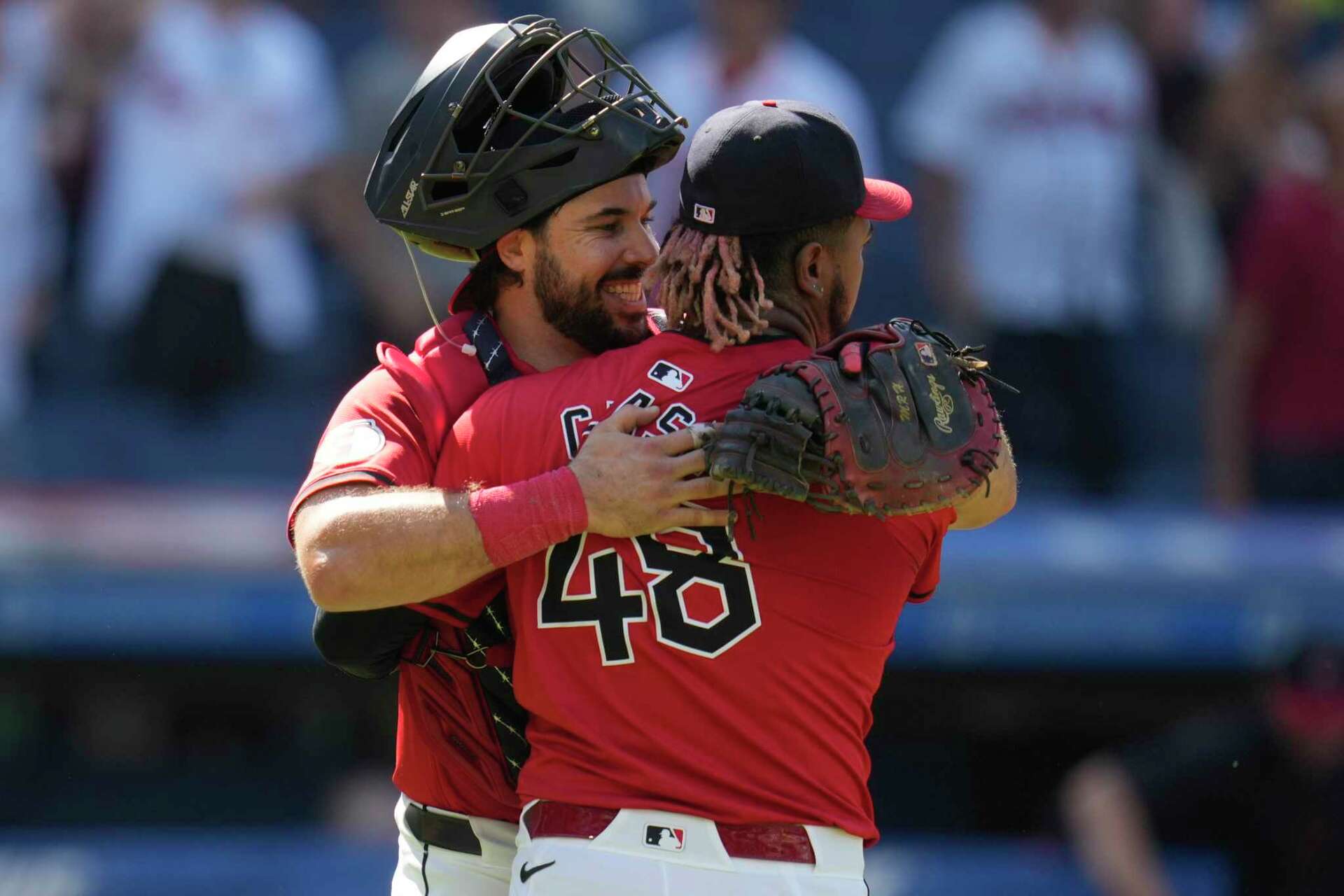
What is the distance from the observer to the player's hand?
7.21 feet

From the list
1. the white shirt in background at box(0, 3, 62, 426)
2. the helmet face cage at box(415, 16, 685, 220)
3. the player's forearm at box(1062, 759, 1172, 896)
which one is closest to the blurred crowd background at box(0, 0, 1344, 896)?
the white shirt in background at box(0, 3, 62, 426)

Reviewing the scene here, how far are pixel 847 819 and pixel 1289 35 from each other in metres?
5.41

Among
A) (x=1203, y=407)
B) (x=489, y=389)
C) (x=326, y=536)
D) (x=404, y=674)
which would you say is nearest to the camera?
(x=326, y=536)

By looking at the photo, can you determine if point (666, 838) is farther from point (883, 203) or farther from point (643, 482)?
point (883, 203)

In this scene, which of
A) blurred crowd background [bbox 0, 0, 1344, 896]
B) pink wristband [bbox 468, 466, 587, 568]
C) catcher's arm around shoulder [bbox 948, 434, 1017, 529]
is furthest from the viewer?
blurred crowd background [bbox 0, 0, 1344, 896]

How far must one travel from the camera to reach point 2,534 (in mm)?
5527

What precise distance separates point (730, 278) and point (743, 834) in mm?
706

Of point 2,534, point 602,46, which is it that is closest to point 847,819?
point 602,46

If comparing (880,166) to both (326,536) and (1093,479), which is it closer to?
(1093,479)

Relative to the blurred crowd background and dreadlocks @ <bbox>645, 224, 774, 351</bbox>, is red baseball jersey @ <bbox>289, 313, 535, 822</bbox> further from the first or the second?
the blurred crowd background

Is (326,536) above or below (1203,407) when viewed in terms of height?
above

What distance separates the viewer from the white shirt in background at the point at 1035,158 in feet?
20.0

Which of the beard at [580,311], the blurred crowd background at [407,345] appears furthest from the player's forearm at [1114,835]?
the beard at [580,311]

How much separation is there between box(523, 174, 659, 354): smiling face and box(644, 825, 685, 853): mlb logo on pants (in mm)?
759
